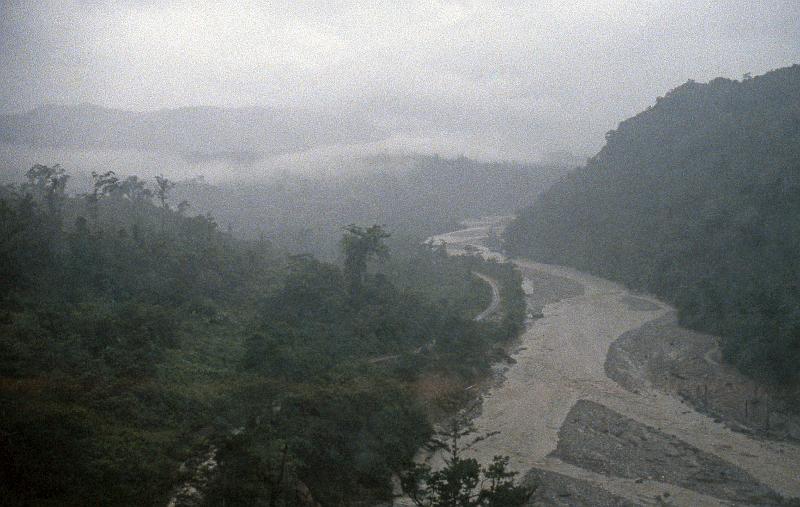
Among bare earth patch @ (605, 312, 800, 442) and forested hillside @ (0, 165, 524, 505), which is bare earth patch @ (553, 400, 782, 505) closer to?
bare earth patch @ (605, 312, 800, 442)

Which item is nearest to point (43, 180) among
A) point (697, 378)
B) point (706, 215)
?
point (697, 378)

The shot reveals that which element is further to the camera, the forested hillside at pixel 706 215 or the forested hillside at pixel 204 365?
the forested hillside at pixel 706 215

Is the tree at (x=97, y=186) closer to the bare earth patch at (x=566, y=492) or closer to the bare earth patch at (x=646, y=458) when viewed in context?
the bare earth patch at (x=646, y=458)

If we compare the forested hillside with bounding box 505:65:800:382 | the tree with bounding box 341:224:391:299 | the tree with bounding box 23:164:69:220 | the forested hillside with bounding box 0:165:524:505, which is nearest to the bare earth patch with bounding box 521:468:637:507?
the forested hillside with bounding box 0:165:524:505

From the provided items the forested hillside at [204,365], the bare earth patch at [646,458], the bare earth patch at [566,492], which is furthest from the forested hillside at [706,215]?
the forested hillside at [204,365]

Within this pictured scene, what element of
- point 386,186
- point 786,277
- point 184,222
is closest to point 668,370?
point 786,277

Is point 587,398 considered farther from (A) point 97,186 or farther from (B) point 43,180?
(B) point 43,180
